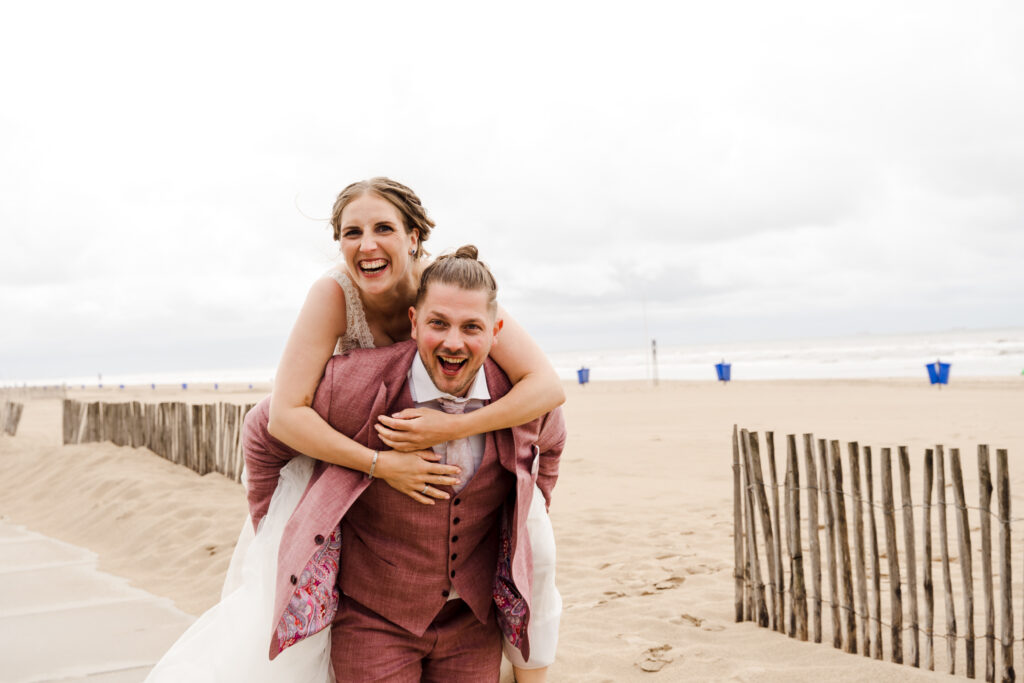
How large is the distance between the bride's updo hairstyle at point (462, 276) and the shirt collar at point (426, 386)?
8.7 inches

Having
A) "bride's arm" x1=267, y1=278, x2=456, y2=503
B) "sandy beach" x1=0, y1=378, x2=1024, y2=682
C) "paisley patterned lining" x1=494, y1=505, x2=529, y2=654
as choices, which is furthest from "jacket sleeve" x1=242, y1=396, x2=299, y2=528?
"sandy beach" x1=0, y1=378, x2=1024, y2=682

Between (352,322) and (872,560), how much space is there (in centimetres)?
287

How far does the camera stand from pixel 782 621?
13.5ft

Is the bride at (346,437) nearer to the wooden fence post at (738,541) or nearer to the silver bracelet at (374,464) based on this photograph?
the silver bracelet at (374,464)

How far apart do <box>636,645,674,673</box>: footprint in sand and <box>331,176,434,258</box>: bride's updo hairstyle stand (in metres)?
2.47

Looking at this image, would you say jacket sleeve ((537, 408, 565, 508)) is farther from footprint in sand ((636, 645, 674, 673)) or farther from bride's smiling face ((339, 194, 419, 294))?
footprint in sand ((636, 645, 674, 673))

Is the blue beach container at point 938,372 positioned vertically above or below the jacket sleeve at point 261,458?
above

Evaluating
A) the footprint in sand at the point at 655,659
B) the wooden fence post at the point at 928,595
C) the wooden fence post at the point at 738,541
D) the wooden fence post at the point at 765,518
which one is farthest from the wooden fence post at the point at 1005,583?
the footprint in sand at the point at 655,659

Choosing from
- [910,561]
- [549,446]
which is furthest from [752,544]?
[549,446]

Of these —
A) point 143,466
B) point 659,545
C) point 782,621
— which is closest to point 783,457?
point 659,545

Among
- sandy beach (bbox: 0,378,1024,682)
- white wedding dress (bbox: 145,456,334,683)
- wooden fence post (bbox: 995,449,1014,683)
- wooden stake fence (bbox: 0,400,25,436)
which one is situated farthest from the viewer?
wooden stake fence (bbox: 0,400,25,436)

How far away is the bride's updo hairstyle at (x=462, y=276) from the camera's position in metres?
2.38

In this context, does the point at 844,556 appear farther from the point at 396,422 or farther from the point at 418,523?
the point at 396,422

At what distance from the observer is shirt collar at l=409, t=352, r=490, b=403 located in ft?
8.12
